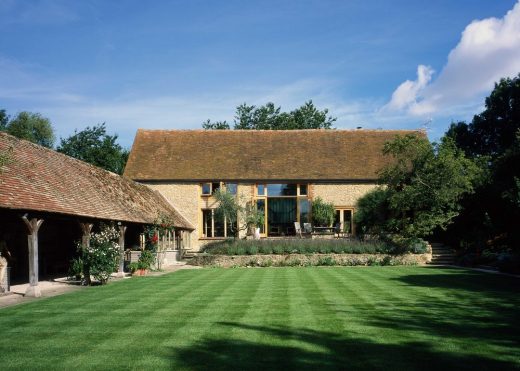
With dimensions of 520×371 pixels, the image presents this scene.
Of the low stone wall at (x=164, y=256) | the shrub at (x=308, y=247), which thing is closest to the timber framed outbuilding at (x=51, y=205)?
the low stone wall at (x=164, y=256)

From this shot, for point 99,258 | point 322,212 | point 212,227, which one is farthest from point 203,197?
point 99,258

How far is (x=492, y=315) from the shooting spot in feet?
28.6

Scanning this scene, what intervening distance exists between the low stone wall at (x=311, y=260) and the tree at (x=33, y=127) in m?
33.1

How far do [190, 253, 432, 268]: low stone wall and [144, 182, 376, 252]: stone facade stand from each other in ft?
19.6

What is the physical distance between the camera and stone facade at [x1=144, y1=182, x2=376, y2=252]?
94.5 feet

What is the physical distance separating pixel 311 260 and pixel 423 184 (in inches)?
270

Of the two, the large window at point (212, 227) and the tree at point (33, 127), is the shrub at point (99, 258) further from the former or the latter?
the tree at point (33, 127)

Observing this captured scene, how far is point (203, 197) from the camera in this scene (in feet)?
96.7

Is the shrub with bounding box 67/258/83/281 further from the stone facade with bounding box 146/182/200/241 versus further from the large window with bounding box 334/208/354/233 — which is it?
the large window with bounding box 334/208/354/233

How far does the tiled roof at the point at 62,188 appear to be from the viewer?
1249 cm

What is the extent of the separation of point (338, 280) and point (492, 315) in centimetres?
635

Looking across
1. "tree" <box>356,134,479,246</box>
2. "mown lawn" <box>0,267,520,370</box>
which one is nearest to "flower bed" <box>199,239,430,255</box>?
"tree" <box>356,134,479,246</box>

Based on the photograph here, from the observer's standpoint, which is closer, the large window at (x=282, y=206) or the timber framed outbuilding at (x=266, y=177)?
the timber framed outbuilding at (x=266, y=177)

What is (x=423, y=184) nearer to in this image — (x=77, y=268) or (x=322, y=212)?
(x=322, y=212)
